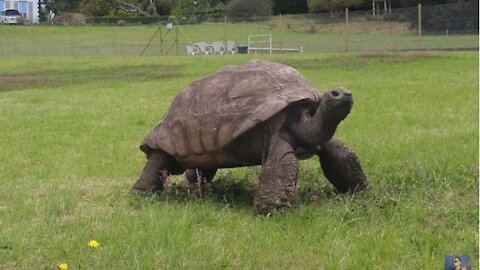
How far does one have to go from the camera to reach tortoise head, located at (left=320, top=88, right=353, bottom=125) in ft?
14.8

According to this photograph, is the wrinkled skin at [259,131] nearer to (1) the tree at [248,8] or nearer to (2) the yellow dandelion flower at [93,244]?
(2) the yellow dandelion flower at [93,244]

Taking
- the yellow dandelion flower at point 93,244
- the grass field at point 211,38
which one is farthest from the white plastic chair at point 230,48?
the yellow dandelion flower at point 93,244

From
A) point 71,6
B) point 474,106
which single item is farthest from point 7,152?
point 71,6

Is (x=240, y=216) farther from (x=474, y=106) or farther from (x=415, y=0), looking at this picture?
(x=415, y=0)

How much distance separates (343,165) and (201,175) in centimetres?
121

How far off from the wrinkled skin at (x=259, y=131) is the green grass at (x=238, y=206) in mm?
211

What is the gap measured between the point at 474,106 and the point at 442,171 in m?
5.50

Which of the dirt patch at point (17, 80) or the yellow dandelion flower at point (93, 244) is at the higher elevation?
the dirt patch at point (17, 80)

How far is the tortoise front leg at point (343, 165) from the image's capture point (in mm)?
5289

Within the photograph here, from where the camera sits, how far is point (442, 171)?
19.4 feet

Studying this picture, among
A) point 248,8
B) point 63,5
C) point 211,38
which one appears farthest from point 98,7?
point 211,38

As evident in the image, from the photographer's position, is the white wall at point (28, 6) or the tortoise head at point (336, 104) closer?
the tortoise head at point (336, 104)

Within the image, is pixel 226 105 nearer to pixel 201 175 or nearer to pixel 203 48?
pixel 201 175

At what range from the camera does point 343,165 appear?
5281mm
